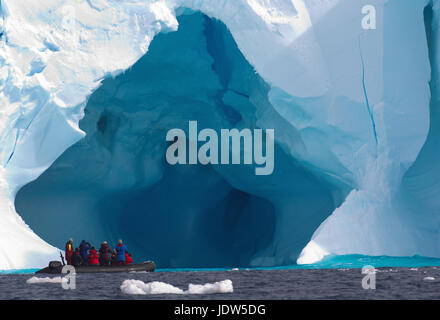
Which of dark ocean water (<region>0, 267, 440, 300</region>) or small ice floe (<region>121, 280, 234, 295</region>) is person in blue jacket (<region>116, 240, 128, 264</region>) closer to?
dark ocean water (<region>0, 267, 440, 300</region>)

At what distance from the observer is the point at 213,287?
26.5ft

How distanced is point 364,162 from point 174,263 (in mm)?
8036

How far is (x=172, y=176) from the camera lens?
19.9 m

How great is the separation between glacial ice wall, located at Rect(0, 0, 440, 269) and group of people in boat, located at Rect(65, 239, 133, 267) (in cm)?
46

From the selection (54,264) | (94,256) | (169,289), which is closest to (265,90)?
(94,256)

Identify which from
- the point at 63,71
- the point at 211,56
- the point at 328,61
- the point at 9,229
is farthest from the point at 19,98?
the point at 328,61

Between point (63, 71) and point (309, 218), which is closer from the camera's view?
point (63, 71)

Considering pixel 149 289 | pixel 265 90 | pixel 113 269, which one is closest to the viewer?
pixel 149 289

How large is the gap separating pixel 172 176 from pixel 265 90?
5.75 metres

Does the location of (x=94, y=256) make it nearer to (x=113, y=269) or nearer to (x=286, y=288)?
(x=113, y=269)

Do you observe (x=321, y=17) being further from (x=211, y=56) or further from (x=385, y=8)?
(x=211, y=56)

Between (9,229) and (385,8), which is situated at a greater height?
(385,8)

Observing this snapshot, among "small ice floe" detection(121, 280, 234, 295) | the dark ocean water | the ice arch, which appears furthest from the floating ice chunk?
the ice arch

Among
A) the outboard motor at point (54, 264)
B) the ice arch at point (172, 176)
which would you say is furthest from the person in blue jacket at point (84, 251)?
the ice arch at point (172, 176)
